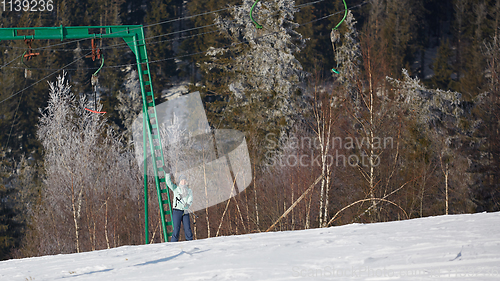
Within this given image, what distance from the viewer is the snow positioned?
4.90 metres

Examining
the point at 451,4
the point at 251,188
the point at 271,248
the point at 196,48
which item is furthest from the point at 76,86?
the point at 451,4

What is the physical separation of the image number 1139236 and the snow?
51658 mm

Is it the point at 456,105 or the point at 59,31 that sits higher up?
the point at 59,31

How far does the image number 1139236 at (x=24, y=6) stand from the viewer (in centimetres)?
5386

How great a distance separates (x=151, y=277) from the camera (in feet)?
16.9

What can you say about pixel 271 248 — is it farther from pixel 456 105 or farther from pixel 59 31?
pixel 456 105

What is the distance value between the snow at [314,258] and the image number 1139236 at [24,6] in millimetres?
51658

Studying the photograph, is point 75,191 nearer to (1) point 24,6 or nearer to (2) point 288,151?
(2) point 288,151

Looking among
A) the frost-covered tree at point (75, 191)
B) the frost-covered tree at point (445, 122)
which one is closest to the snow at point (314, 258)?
the frost-covered tree at point (445, 122)

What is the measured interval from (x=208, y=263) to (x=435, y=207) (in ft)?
70.0

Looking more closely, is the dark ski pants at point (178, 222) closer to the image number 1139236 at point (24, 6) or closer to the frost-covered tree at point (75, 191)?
the frost-covered tree at point (75, 191)

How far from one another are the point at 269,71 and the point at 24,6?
42.1 meters

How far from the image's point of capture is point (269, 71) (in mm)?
25797
